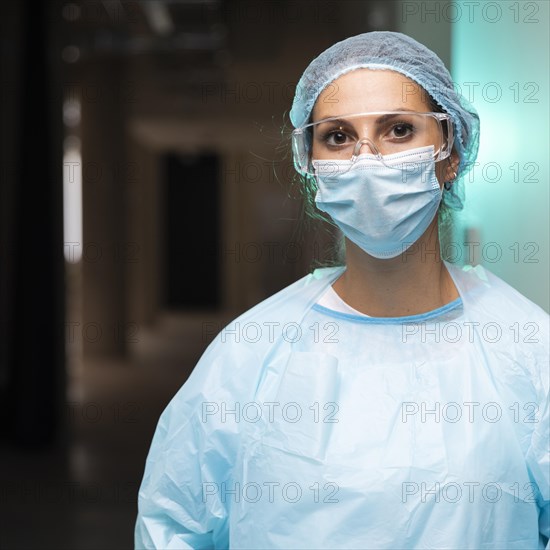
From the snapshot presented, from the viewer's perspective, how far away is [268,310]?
1.32 metres

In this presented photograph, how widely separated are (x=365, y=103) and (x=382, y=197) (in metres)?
0.14

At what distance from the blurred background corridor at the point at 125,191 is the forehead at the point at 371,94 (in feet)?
0.78

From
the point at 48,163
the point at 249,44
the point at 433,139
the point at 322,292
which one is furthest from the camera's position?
the point at 249,44

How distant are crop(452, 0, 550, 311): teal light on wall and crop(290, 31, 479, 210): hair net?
440 mm

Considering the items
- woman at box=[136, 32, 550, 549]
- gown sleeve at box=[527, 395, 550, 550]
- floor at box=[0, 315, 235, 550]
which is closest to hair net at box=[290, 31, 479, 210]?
woman at box=[136, 32, 550, 549]

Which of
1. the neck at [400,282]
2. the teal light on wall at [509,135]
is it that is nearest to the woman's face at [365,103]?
the neck at [400,282]

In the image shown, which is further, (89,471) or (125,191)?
(125,191)

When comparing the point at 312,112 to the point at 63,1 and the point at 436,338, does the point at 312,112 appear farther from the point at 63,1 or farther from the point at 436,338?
the point at 63,1

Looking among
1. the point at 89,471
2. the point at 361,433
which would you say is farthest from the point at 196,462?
the point at 89,471

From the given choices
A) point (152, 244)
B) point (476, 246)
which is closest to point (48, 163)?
point (476, 246)

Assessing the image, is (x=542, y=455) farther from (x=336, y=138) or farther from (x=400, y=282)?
(x=336, y=138)

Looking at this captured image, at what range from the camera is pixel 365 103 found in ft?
3.88

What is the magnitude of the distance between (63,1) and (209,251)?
8529 millimetres

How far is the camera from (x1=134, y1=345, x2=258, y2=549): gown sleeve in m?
1.24
